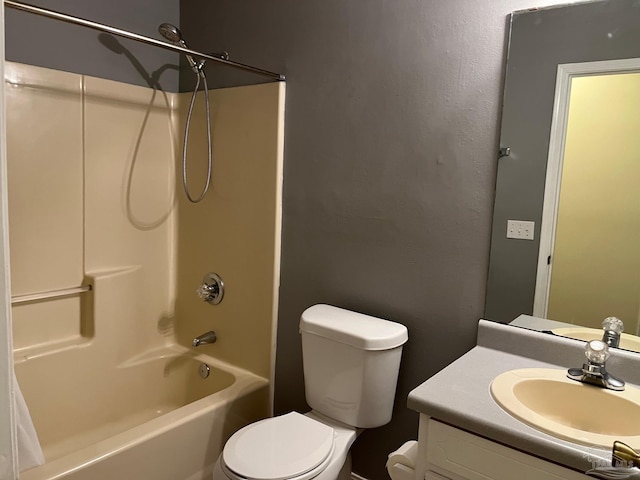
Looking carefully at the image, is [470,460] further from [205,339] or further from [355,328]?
[205,339]

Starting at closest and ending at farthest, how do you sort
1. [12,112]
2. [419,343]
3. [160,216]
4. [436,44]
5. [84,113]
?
1. [436,44]
2. [419,343]
3. [12,112]
4. [84,113]
5. [160,216]

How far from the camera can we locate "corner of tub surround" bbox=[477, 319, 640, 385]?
4.46 ft

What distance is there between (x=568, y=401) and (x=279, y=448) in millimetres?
888

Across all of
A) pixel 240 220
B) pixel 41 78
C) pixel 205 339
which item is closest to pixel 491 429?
pixel 240 220

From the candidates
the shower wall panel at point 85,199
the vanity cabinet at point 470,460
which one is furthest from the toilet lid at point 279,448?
the shower wall panel at point 85,199

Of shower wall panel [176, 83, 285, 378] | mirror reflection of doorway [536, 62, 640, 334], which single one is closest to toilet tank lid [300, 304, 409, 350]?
shower wall panel [176, 83, 285, 378]

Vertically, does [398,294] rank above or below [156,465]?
above

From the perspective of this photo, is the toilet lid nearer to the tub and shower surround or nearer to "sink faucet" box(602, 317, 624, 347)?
the tub and shower surround

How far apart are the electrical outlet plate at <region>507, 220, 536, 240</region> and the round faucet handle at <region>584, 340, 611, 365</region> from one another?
1.28 ft

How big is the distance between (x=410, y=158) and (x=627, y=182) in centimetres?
69

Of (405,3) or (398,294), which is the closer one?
(405,3)

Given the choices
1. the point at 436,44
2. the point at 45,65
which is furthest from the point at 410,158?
the point at 45,65

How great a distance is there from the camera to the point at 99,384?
2.27 m

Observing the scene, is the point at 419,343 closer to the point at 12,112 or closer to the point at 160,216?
the point at 160,216
